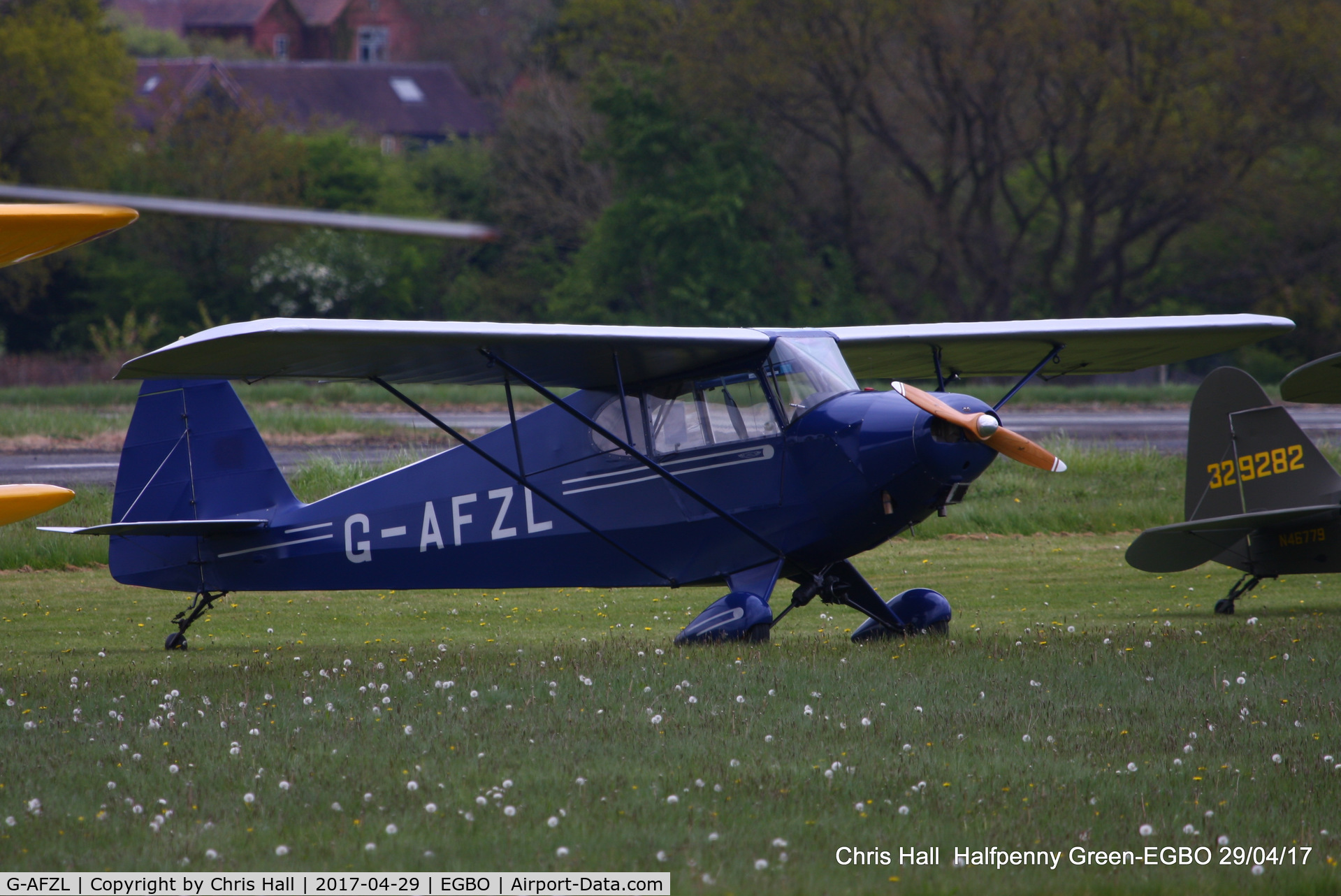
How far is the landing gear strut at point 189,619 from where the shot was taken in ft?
37.8

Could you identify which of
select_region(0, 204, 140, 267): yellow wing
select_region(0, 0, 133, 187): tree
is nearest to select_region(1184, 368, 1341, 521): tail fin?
select_region(0, 204, 140, 267): yellow wing

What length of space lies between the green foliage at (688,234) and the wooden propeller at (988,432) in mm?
35969

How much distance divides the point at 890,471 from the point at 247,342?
475 centimetres

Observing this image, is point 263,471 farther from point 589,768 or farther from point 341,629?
point 589,768

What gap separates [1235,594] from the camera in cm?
1288

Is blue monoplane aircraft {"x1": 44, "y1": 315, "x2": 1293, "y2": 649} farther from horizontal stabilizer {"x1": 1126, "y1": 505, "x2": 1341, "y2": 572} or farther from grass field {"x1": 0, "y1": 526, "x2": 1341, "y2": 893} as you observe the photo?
horizontal stabilizer {"x1": 1126, "y1": 505, "x2": 1341, "y2": 572}

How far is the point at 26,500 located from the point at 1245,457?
11.2m

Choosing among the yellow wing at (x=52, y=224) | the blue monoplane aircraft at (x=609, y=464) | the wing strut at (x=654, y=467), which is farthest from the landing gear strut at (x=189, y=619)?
the yellow wing at (x=52, y=224)

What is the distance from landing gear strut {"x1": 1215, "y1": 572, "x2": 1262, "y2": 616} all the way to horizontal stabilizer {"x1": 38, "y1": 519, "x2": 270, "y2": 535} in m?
9.42

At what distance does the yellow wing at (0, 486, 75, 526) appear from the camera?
8.52 m

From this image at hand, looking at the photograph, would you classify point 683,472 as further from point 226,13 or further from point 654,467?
point 226,13

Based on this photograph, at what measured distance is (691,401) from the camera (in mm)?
10539

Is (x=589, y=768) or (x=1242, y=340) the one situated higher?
(x=1242, y=340)

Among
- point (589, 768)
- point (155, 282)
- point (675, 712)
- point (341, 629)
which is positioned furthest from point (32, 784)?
point (155, 282)
